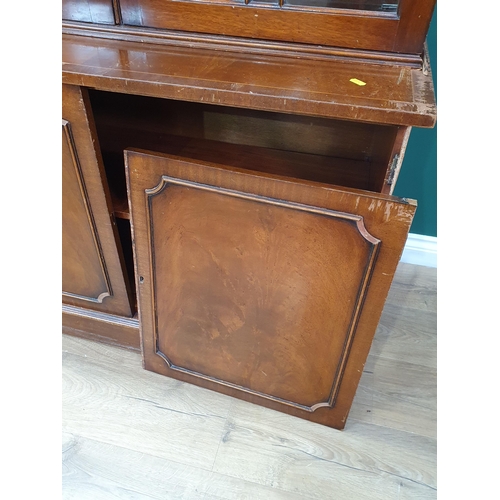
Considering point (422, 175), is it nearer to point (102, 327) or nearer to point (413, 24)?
point (413, 24)

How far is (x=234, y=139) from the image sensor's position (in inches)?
38.1

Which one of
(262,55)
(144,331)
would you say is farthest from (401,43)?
(144,331)

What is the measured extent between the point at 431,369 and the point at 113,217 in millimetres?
790

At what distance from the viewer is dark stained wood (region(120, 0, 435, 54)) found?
0.62m

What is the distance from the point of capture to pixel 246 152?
0.90 metres

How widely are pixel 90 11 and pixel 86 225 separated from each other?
37cm

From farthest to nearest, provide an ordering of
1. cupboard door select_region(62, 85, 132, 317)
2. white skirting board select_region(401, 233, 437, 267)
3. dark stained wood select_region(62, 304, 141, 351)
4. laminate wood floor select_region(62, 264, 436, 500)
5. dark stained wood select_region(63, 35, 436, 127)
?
white skirting board select_region(401, 233, 437, 267)
dark stained wood select_region(62, 304, 141, 351)
laminate wood floor select_region(62, 264, 436, 500)
cupboard door select_region(62, 85, 132, 317)
dark stained wood select_region(63, 35, 436, 127)

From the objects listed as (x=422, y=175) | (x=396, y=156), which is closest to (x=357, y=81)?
(x=396, y=156)

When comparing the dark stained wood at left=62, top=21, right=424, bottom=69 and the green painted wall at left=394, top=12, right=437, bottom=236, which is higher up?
the dark stained wood at left=62, top=21, right=424, bottom=69

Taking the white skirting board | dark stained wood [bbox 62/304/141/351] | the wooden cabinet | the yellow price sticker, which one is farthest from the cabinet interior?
the white skirting board

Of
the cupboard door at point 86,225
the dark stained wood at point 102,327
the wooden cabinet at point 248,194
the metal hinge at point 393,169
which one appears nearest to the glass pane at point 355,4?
the wooden cabinet at point 248,194

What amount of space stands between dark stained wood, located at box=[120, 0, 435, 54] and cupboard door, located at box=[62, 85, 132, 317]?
195mm

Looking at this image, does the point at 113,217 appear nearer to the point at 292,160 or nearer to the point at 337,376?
the point at 292,160

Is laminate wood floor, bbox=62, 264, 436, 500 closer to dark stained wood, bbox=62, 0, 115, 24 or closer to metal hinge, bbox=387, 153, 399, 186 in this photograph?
metal hinge, bbox=387, 153, 399, 186
